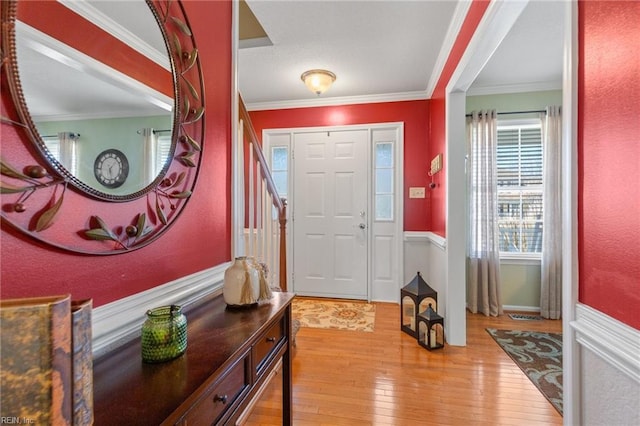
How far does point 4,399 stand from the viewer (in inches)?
16.6

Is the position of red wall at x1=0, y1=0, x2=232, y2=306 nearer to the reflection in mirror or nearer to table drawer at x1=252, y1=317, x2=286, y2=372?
the reflection in mirror

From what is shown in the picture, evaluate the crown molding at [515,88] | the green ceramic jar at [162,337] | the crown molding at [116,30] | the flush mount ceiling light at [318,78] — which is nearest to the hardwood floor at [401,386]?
the green ceramic jar at [162,337]

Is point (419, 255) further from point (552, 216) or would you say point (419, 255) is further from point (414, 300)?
point (552, 216)

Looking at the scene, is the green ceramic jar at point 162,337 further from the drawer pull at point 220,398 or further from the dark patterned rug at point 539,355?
the dark patterned rug at point 539,355

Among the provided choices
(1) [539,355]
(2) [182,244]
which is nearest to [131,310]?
(2) [182,244]

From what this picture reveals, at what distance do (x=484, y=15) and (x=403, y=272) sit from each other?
2700 mm

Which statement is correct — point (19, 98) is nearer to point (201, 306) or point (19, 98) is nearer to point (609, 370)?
point (201, 306)

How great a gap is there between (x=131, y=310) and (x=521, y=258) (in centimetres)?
374

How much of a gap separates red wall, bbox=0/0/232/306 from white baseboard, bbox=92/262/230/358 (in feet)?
0.09

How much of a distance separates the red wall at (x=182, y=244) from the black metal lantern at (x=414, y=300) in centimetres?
179

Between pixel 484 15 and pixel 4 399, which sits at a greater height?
pixel 484 15

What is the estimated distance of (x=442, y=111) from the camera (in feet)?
9.72

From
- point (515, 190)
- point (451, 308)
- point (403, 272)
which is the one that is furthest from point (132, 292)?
point (515, 190)

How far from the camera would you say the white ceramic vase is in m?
1.20
